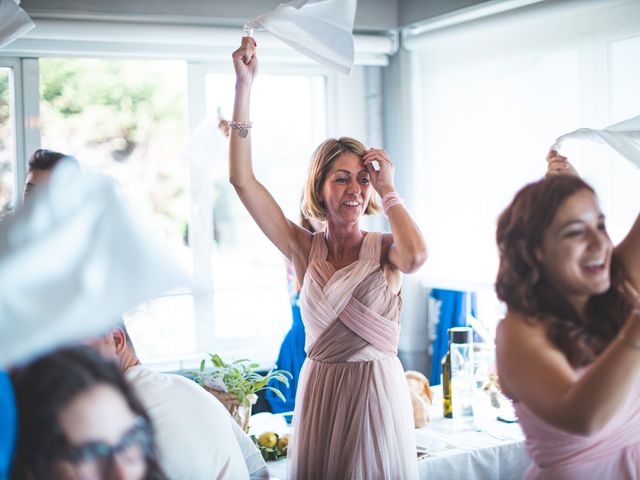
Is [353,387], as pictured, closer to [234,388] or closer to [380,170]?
[234,388]

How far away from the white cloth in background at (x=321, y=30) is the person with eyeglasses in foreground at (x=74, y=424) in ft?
5.40

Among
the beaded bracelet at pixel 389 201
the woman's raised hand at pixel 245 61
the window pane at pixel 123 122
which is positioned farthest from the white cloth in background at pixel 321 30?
the window pane at pixel 123 122

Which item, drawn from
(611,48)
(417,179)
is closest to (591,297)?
(611,48)

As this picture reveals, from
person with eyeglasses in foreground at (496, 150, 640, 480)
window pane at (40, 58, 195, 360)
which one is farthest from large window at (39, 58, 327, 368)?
person with eyeglasses in foreground at (496, 150, 640, 480)

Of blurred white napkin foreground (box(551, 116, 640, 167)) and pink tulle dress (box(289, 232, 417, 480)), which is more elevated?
blurred white napkin foreground (box(551, 116, 640, 167))

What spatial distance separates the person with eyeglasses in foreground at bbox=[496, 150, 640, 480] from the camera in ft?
4.17

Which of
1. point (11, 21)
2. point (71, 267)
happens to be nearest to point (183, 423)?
point (71, 267)

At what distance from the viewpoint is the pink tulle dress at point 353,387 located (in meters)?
2.18

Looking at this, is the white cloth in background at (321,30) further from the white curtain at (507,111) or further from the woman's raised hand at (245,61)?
the white curtain at (507,111)

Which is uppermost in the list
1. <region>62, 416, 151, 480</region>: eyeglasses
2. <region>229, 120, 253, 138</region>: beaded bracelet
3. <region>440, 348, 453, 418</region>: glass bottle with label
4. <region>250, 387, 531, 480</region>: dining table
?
<region>229, 120, 253, 138</region>: beaded bracelet

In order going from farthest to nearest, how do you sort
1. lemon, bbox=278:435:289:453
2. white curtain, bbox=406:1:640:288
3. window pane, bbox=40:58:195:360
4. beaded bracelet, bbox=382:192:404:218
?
window pane, bbox=40:58:195:360 < white curtain, bbox=406:1:640:288 < lemon, bbox=278:435:289:453 < beaded bracelet, bbox=382:192:404:218

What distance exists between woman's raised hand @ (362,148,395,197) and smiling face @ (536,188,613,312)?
1.05 meters

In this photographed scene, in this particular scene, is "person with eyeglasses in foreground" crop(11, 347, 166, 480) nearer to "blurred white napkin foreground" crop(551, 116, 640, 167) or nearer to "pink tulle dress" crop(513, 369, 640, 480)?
"pink tulle dress" crop(513, 369, 640, 480)

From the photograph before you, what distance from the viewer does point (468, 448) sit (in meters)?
2.47
